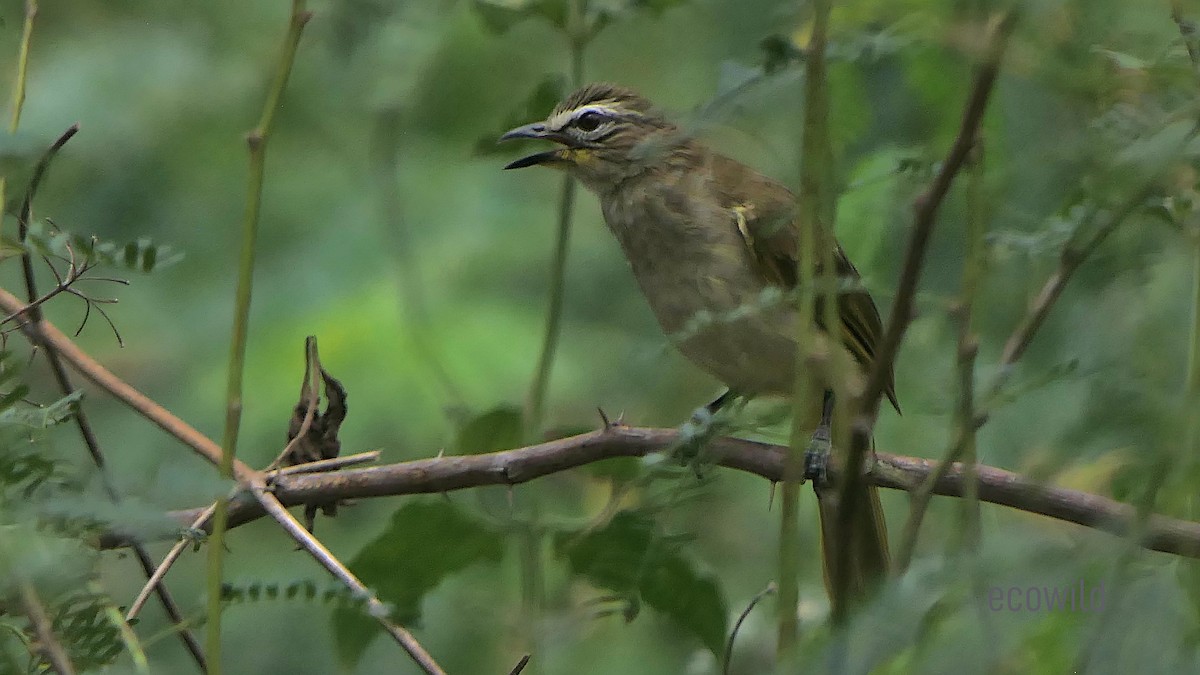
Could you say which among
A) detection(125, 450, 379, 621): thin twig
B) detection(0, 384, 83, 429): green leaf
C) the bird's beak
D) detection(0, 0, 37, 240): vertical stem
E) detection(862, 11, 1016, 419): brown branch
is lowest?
detection(125, 450, 379, 621): thin twig

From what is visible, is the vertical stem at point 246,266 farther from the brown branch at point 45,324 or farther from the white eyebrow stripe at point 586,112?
the white eyebrow stripe at point 586,112

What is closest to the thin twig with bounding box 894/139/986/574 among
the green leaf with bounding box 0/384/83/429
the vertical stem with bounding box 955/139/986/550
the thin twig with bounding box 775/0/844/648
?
the vertical stem with bounding box 955/139/986/550

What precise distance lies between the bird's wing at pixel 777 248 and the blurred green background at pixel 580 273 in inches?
8.0

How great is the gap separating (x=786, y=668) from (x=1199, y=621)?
0.33m

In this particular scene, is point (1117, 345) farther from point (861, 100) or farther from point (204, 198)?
point (204, 198)

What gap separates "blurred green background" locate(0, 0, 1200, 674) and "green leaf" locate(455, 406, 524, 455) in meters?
0.07

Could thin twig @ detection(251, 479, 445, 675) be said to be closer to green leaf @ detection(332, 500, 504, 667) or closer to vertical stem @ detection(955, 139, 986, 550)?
green leaf @ detection(332, 500, 504, 667)

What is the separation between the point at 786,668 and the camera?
1.11 m

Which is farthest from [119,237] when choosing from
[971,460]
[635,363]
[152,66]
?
[971,460]

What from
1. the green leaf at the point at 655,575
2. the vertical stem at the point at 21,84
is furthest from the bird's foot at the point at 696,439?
the vertical stem at the point at 21,84

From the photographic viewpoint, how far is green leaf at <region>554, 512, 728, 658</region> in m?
1.89

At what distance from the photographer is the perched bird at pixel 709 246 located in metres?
3.13

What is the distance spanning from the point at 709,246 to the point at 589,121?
567mm

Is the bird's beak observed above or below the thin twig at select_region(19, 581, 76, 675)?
below
